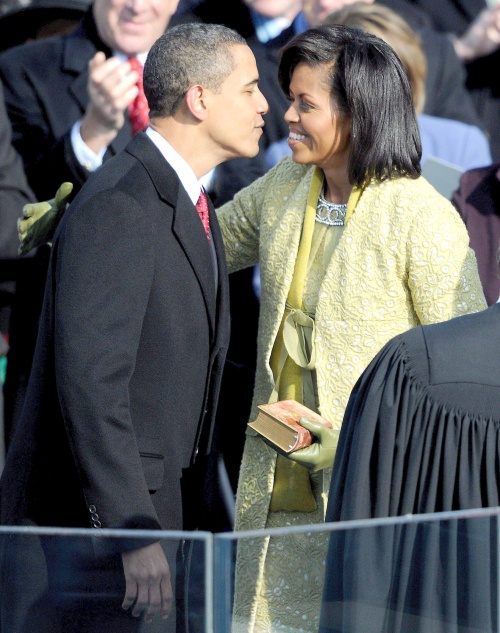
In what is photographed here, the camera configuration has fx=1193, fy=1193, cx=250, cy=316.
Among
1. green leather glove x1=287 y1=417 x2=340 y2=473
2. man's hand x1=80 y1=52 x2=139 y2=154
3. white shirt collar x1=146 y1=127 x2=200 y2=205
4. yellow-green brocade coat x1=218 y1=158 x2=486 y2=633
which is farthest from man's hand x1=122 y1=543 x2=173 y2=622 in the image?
man's hand x1=80 y1=52 x2=139 y2=154

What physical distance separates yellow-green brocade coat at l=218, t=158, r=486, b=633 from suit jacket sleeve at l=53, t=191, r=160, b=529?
0.40 m

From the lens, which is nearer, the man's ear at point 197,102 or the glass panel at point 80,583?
the glass panel at point 80,583

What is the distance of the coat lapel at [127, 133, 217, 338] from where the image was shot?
9.87ft

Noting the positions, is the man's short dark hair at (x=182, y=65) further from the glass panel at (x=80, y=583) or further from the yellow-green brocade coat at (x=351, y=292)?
the glass panel at (x=80, y=583)

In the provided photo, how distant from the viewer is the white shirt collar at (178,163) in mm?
3135

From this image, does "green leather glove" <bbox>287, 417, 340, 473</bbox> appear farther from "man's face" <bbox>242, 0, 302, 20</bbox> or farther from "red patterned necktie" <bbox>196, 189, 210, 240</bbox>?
"man's face" <bbox>242, 0, 302, 20</bbox>

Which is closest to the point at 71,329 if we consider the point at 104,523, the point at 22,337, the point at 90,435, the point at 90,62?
the point at 90,435

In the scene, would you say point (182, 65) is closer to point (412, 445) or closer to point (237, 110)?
point (237, 110)

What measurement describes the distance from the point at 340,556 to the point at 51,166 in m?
2.30

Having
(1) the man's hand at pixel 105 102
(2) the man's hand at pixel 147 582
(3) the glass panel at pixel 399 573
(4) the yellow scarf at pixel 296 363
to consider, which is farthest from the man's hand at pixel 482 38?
(2) the man's hand at pixel 147 582

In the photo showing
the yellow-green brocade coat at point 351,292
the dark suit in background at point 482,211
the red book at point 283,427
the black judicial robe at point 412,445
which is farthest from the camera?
the dark suit in background at point 482,211

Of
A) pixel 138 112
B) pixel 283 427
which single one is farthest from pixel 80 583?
pixel 138 112

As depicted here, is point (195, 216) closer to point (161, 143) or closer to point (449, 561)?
point (161, 143)

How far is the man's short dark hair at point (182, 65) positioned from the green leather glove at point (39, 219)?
425 millimetres
